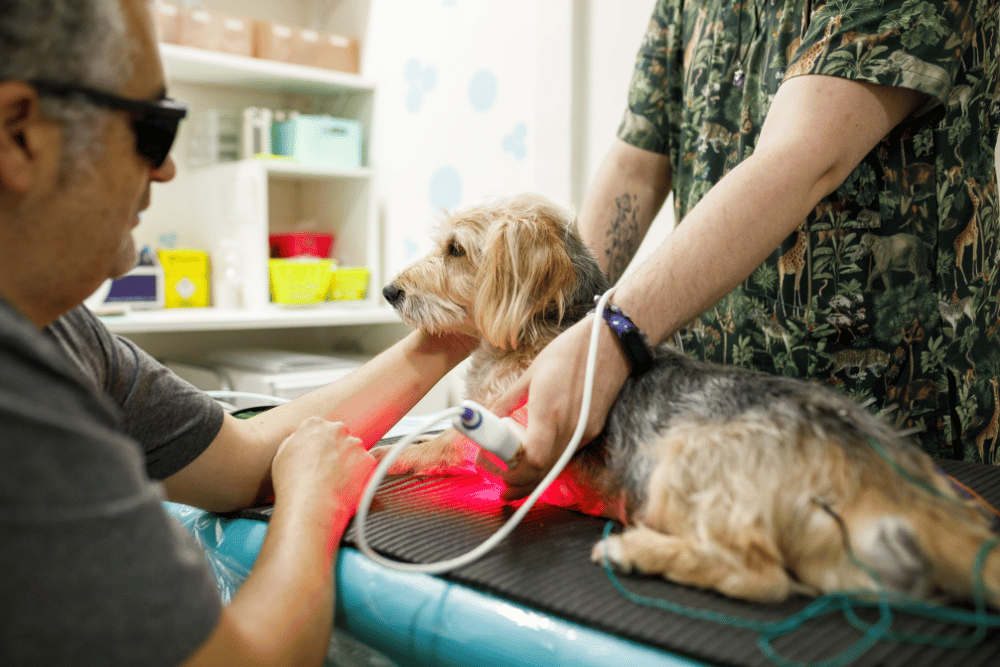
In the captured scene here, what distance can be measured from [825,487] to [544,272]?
671 mm

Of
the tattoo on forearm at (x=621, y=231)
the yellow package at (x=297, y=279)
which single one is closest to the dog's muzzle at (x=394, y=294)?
the tattoo on forearm at (x=621, y=231)

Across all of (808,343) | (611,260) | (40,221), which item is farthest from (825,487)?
(611,260)

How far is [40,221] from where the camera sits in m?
0.58

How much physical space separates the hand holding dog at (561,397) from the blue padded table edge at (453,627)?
228 mm

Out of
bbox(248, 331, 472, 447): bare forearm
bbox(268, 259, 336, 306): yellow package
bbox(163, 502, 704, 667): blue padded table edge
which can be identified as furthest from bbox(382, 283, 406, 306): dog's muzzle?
bbox(268, 259, 336, 306): yellow package

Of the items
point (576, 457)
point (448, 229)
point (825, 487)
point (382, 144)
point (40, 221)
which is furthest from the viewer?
point (382, 144)

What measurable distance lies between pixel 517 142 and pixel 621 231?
1.44 m

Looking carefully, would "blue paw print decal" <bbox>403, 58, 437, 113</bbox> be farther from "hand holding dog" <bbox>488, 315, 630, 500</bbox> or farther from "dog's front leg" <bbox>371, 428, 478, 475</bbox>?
"hand holding dog" <bbox>488, 315, 630, 500</bbox>

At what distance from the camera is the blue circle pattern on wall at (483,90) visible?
302 centimetres

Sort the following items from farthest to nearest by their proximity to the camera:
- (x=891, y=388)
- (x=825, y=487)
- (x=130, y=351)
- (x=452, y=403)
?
1. (x=452, y=403)
2. (x=891, y=388)
3. (x=130, y=351)
4. (x=825, y=487)

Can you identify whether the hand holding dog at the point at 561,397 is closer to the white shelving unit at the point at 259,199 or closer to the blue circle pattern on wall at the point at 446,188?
the white shelving unit at the point at 259,199

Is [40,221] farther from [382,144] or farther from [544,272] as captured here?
[382,144]

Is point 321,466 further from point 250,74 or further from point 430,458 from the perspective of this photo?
point 250,74

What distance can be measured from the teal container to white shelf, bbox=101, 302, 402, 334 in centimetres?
75
